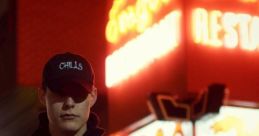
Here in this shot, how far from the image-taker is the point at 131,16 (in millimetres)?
8055

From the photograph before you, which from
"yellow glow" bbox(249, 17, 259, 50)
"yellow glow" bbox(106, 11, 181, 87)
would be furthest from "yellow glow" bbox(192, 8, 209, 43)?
"yellow glow" bbox(249, 17, 259, 50)

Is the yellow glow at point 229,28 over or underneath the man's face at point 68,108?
underneath

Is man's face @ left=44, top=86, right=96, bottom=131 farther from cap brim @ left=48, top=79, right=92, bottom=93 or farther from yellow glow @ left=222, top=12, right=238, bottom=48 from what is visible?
yellow glow @ left=222, top=12, right=238, bottom=48

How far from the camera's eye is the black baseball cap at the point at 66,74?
6.17ft

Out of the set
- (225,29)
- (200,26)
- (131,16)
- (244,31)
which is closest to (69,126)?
(131,16)

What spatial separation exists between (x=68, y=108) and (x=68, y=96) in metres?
0.04

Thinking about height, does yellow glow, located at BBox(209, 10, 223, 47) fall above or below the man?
below

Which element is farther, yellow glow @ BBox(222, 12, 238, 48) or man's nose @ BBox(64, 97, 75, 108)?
yellow glow @ BBox(222, 12, 238, 48)

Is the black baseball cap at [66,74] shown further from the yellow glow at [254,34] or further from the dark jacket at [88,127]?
the yellow glow at [254,34]

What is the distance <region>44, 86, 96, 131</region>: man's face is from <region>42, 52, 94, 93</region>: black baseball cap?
1 cm

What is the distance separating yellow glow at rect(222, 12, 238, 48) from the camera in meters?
8.31

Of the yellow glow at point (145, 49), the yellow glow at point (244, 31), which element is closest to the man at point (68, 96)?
the yellow glow at point (145, 49)

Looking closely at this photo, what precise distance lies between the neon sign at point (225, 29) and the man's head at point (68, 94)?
6.32 meters

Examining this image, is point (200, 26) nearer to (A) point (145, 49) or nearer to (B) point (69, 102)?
(A) point (145, 49)
